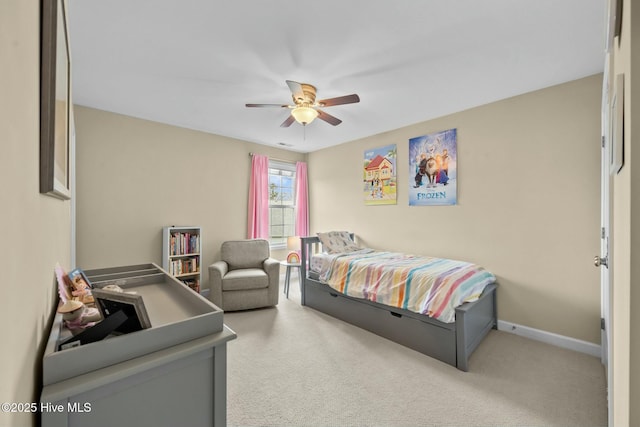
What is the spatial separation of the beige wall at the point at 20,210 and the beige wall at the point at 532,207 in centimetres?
348

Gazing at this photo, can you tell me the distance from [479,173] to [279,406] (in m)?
3.00

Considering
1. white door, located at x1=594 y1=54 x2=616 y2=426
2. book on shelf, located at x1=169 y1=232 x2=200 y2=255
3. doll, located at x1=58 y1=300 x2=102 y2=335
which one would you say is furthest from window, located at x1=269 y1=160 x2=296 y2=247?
white door, located at x1=594 y1=54 x2=616 y2=426

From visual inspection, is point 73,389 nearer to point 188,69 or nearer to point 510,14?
point 188,69

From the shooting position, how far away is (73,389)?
71 centimetres

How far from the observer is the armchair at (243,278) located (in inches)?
134

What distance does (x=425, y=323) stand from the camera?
7.95 ft

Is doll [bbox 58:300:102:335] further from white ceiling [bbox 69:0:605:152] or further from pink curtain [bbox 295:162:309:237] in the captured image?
pink curtain [bbox 295:162:309:237]

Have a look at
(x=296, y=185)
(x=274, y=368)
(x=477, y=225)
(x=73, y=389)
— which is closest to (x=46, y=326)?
(x=73, y=389)

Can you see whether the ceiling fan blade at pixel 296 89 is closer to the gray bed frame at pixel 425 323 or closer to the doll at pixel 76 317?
the doll at pixel 76 317

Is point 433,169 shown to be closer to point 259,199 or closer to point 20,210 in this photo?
point 259,199

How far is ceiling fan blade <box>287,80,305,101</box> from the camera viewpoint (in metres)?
2.16

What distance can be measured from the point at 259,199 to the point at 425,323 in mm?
3155

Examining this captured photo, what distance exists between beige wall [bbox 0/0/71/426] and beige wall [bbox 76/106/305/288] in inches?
117

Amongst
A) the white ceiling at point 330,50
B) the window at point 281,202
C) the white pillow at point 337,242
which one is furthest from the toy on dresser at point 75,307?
the window at point 281,202
